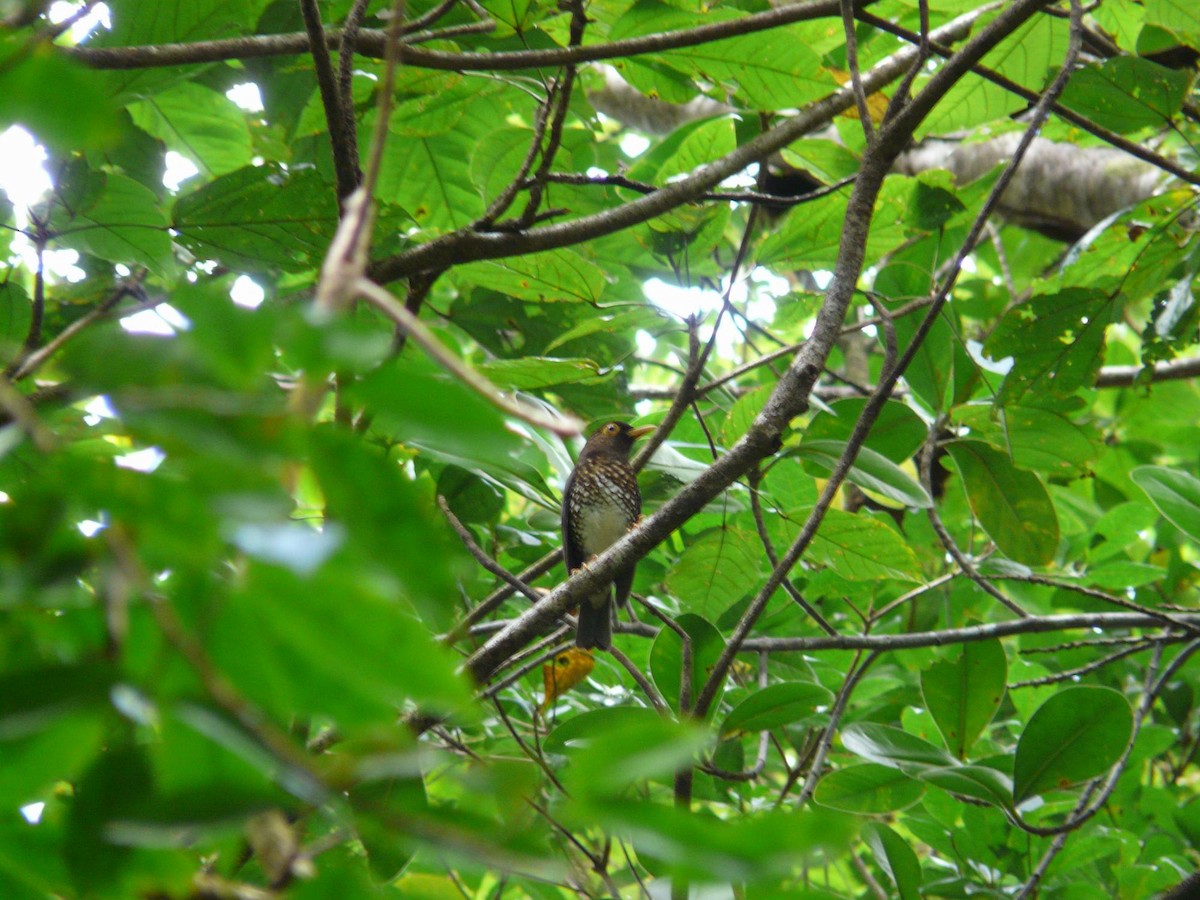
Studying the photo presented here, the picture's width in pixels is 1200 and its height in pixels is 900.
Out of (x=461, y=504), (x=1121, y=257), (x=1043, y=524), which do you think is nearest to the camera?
(x=1043, y=524)

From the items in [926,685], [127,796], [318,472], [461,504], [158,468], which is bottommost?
[127,796]

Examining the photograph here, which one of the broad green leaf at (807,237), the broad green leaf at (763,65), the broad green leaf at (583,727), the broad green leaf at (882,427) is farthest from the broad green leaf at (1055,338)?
the broad green leaf at (583,727)

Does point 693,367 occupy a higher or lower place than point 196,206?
lower

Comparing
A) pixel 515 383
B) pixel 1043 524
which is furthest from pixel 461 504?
pixel 1043 524

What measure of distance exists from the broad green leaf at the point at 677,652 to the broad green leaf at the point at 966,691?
26.9 inches

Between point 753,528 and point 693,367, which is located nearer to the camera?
point 693,367

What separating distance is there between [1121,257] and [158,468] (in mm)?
3139

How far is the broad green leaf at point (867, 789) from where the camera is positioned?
254cm

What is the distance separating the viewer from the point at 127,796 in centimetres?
68

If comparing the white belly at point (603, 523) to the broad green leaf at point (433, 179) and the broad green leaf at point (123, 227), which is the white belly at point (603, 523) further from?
the broad green leaf at point (123, 227)

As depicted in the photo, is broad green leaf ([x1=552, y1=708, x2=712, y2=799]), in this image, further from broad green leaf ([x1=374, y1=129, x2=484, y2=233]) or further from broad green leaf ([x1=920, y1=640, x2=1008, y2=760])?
broad green leaf ([x1=374, y1=129, x2=484, y2=233])

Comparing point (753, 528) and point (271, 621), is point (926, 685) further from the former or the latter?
point (271, 621)

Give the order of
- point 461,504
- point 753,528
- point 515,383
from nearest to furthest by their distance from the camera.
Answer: point 515,383 → point 461,504 → point 753,528

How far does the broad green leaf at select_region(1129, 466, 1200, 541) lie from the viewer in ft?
9.24
